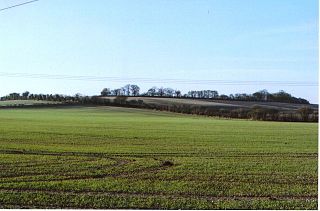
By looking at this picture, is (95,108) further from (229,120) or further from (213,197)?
(213,197)

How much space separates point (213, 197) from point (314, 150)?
31.5 ft

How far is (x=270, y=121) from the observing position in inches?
1323

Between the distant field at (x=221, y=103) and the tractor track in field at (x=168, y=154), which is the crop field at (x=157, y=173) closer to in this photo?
the tractor track in field at (x=168, y=154)

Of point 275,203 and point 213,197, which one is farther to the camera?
point 213,197

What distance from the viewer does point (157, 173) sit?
36.3 ft

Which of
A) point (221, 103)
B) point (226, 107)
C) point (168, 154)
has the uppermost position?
point (221, 103)

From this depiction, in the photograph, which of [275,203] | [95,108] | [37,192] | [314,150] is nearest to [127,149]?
[314,150]

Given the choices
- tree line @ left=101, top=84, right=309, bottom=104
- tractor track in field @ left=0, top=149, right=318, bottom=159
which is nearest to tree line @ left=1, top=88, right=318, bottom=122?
tree line @ left=101, top=84, right=309, bottom=104

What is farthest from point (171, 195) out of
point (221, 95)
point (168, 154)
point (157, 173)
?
point (221, 95)

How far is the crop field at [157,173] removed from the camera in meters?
7.80

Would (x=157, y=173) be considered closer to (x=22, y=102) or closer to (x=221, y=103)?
(x=22, y=102)

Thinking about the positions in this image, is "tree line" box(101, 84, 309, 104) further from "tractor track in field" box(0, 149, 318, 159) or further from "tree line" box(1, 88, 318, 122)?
"tractor track in field" box(0, 149, 318, 159)

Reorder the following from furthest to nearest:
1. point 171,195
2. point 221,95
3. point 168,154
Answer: point 221,95, point 168,154, point 171,195

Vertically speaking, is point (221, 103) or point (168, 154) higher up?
point (221, 103)
